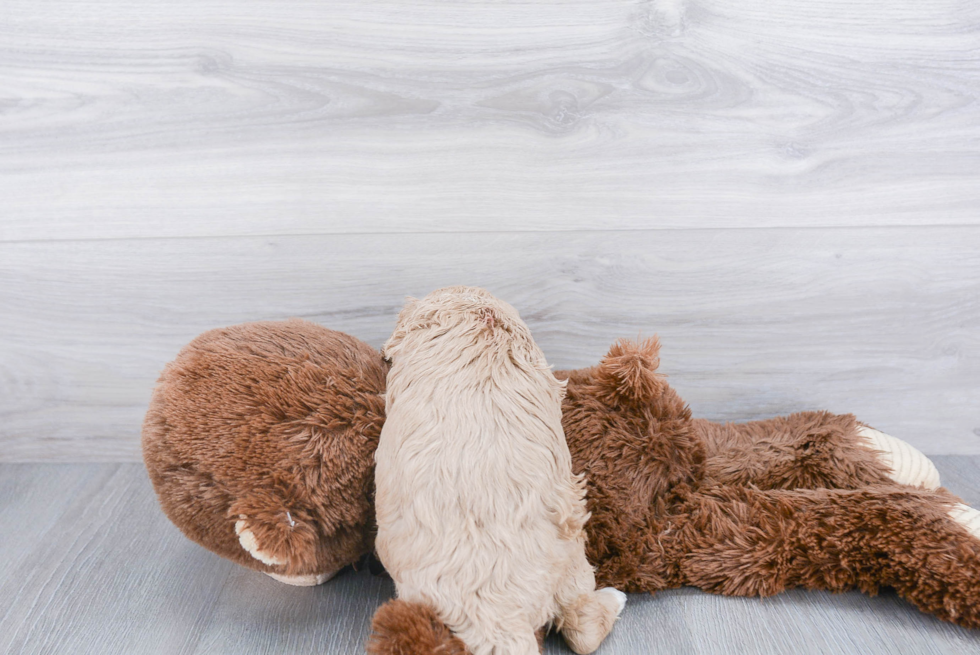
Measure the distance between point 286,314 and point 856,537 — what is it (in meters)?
0.77

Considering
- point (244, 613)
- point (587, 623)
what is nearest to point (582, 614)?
point (587, 623)

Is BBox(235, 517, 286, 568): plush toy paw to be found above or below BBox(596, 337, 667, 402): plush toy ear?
below

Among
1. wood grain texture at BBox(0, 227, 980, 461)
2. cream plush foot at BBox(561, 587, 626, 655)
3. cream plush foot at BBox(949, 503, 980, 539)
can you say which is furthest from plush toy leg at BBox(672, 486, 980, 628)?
wood grain texture at BBox(0, 227, 980, 461)

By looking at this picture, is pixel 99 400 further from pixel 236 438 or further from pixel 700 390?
pixel 700 390

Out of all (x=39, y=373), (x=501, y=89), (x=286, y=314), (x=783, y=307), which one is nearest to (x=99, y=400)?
(x=39, y=373)

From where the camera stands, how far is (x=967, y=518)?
728mm

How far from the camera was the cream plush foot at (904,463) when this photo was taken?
829 mm

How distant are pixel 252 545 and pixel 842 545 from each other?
24.3 inches

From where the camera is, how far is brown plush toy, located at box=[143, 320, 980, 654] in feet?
2.25

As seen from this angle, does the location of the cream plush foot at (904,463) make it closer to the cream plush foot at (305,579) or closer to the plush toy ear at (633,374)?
the plush toy ear at (633,374)

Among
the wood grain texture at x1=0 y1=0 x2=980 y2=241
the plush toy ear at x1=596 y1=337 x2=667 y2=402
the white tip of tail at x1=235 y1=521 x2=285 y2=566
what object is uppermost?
the wood grain texture at x1=0 y1=0 x2=980 y2=241

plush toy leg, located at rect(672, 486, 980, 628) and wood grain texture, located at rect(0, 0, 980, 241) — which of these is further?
wood grain texture, located at rect(0, 0, 980, 241)

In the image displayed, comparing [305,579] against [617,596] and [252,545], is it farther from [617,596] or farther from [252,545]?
[617,596]

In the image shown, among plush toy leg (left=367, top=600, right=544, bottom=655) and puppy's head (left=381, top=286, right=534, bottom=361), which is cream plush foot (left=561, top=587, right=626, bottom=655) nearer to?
plush toy leg (left=367, top=600, right=544, bottom=655)
